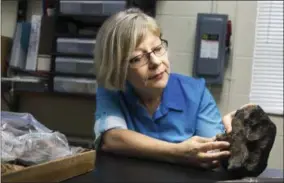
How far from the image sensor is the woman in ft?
3.08

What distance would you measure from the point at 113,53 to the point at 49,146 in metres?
0.53

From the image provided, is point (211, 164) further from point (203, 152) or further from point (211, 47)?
point (211, 47)

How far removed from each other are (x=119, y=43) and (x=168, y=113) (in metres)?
0.25

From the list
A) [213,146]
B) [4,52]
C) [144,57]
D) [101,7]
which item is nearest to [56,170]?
[4,52]

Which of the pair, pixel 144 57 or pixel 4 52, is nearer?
pixel 4 52

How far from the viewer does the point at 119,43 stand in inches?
38.2

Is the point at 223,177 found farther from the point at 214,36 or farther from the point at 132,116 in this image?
the point at 214,36

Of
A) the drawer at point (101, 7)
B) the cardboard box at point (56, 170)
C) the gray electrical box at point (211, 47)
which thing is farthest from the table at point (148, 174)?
the gray electrical box at point (211, 47)

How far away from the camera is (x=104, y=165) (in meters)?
0.74

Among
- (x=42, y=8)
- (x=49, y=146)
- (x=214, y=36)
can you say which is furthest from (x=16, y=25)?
(x=214, y=36)

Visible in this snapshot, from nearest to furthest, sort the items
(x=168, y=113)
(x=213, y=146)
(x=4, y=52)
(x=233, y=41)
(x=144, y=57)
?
(x=4, y=52)
(x=213, y=146)
(x=144, y=57)
(x=168, y=113)
(x=233, y=41)

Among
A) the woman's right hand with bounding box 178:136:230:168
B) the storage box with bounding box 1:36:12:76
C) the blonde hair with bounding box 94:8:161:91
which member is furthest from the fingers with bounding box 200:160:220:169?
the storage box with bounding box 1:36:12:76

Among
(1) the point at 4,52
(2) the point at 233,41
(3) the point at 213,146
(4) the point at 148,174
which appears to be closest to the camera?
(1) the point at 4,52

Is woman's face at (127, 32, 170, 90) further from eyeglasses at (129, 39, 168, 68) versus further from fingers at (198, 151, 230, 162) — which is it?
fingers at (198, 151, 230, 162)
